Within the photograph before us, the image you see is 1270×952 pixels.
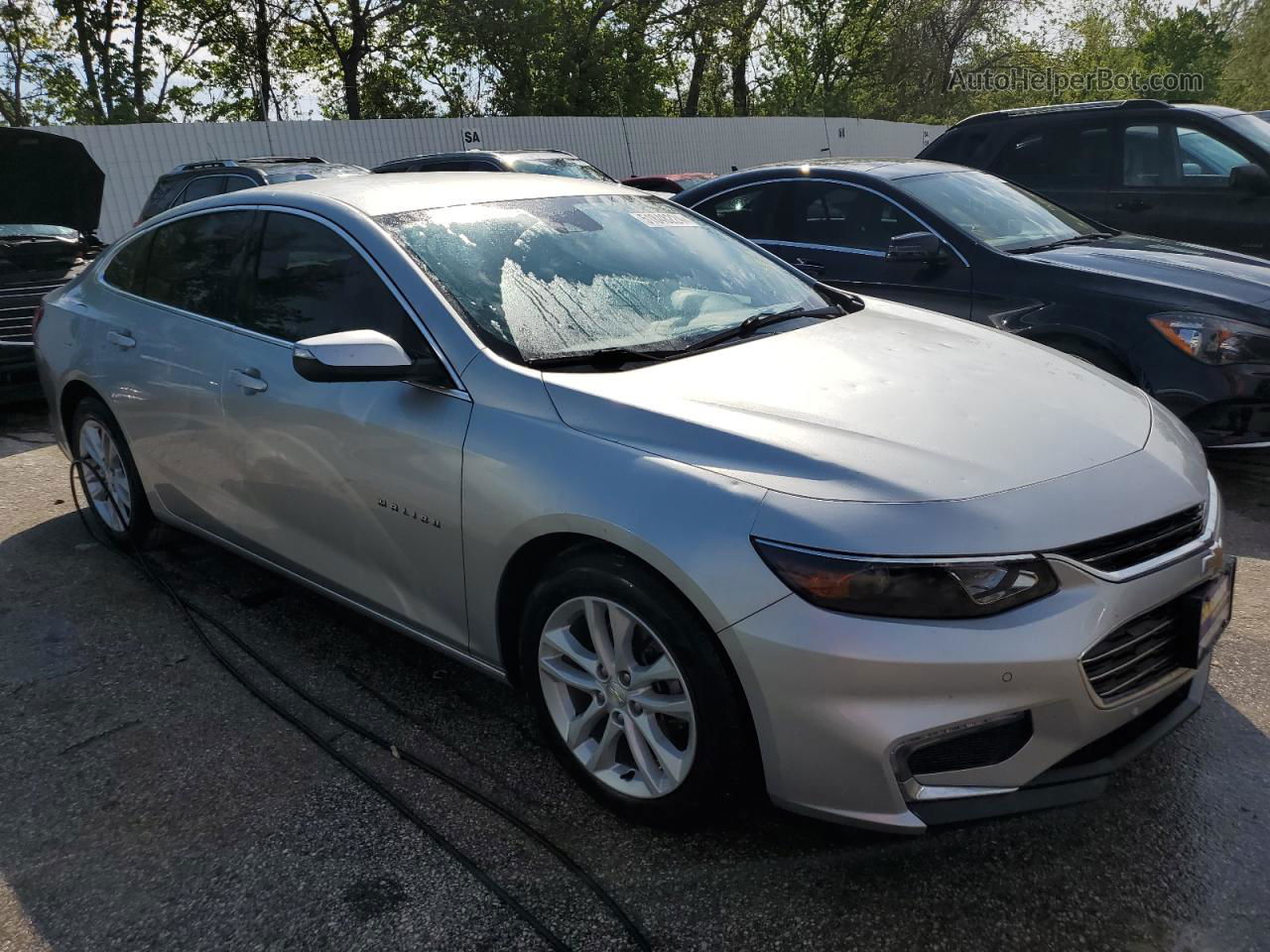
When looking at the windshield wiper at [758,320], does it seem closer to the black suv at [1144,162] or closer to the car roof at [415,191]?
the car roof at [415,191]

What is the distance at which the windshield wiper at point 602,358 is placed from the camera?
107 inches

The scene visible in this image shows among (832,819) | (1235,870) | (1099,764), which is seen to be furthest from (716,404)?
(1235,870)

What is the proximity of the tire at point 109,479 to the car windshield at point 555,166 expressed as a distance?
694 centimetres

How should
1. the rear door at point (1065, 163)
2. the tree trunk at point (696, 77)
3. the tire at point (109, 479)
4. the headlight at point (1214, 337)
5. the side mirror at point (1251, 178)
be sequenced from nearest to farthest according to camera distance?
the tire at point (109, 479), the headlight at point (1214, 337), the side mirror at point (1251, 178), the rear door at point (1065, 163), the tree trunk at point (696, 77)

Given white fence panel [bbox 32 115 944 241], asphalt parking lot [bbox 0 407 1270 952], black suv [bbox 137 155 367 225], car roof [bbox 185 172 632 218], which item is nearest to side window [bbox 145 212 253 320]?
car roof [bbox 185 172 632 218]

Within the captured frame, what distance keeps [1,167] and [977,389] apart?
8.31 meters

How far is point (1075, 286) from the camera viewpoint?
4.88m

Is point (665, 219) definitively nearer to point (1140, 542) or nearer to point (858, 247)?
point (1140, 542)

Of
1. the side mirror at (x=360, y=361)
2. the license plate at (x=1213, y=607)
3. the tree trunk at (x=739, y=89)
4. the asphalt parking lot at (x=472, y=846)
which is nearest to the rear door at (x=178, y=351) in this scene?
the asphalt parking lot at (x=472, y=846)

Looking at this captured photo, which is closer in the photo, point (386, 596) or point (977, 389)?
point (977, 389)

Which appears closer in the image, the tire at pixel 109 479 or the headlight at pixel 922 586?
the headlight at pixel 922 586

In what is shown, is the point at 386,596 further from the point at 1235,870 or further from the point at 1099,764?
the point at 1235,870

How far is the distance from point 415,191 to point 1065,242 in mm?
3674

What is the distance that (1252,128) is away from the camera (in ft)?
22.6
